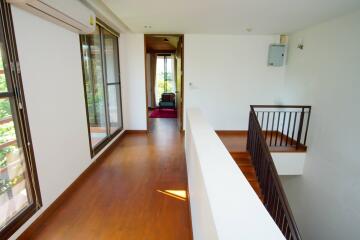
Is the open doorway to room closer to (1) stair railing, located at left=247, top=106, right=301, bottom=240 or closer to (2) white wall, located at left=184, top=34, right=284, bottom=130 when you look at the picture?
(2) white wall, located at left=184, top=34, right=284, bottom=130

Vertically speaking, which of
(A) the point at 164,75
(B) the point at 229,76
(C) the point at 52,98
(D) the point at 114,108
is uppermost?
(A) the point at 164,75

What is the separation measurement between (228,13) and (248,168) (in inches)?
100

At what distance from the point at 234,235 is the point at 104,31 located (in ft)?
13.1

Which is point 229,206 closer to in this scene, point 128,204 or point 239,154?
point 128,204

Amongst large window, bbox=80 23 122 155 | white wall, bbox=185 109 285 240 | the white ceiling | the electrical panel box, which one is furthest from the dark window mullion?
the electrical panel box

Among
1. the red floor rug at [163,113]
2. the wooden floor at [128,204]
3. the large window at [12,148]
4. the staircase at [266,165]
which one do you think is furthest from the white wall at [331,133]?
the red floor rug at [163,113]

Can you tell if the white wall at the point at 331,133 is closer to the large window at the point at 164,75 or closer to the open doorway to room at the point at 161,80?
the open doorway to room at the point at 161,80

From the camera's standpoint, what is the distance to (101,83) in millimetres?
3602

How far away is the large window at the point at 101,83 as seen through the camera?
10.1 ft

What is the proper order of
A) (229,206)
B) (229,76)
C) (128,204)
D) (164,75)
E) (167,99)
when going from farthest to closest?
(164,75), (167,99), (229,76), (128,204), (229,206)

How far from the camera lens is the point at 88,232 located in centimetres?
186

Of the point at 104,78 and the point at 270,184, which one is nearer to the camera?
the point at 270,184

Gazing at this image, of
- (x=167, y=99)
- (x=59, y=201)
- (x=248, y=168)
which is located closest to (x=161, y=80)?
(x=167, y=99)

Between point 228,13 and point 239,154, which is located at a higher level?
point 228,13
